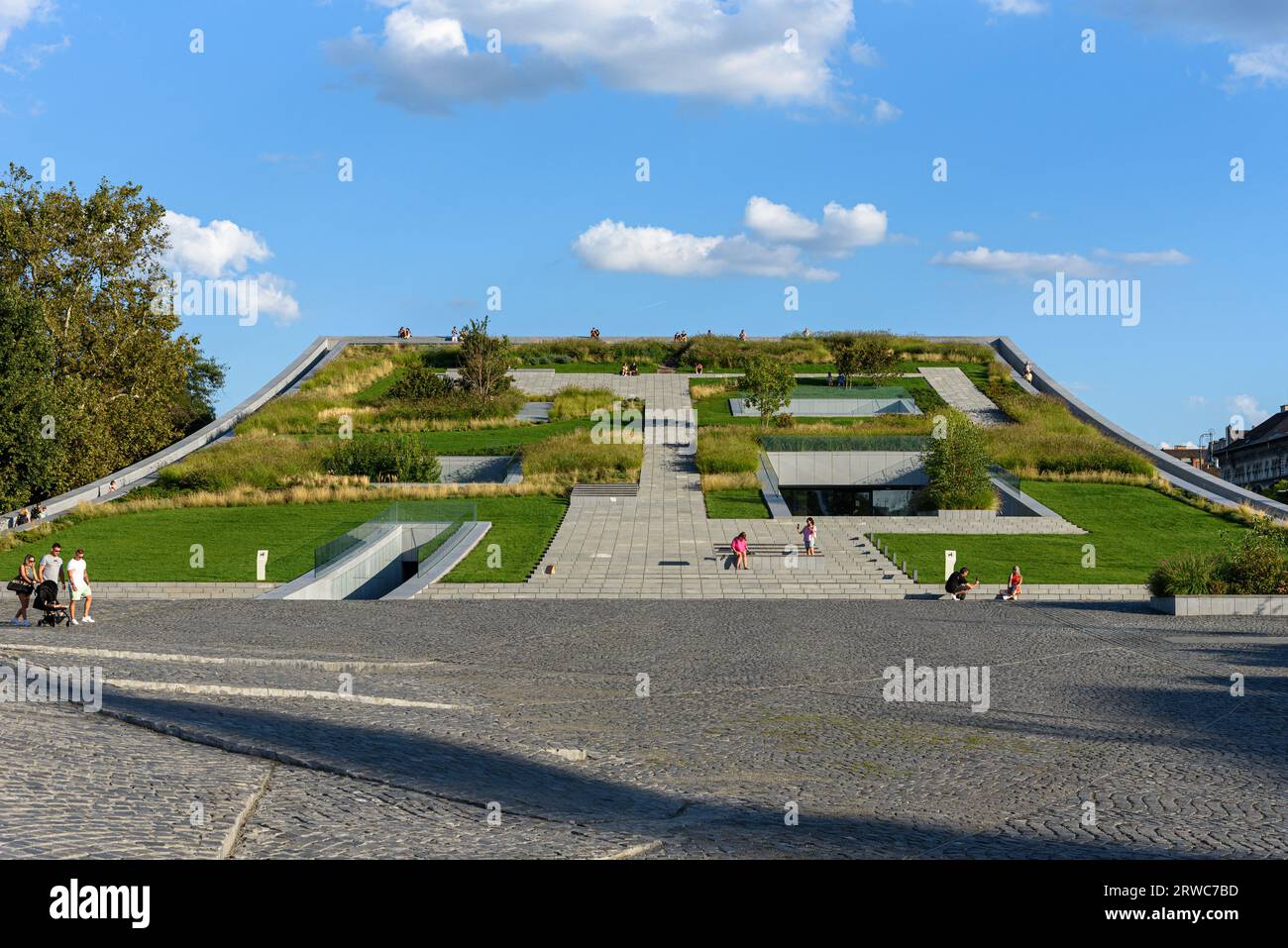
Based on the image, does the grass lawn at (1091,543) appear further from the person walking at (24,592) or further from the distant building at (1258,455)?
the distant building at (1258,455)

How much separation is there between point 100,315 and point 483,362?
64.0 ft

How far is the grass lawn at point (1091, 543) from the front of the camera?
26.8 m

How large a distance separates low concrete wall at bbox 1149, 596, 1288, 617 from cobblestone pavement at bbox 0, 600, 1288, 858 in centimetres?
331

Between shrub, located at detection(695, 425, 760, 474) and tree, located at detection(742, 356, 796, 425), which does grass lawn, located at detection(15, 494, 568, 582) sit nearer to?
shrub, located at detection(695, 425, 760, 474)

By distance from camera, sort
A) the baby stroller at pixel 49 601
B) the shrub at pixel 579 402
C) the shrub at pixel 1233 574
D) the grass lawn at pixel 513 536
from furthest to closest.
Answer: the shrub at pixel 579 402 → the grass lawn at pixel 513 536 → the shrub at pixel 1233 574 → the baby stroller at pixel 49 601

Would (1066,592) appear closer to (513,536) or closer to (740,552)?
(740,552)

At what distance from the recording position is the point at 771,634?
18219 mm

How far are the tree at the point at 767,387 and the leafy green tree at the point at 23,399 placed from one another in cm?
2863

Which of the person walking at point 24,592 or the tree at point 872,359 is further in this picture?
the tree at point 872,359

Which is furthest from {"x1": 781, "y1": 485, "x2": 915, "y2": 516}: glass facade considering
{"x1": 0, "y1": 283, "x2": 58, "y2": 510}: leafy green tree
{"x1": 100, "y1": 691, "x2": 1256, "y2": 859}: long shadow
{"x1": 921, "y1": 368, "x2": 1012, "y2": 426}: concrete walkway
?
{"x1": 100, "y1": 691, "x2": 1256, "y2": 859}: long shadow

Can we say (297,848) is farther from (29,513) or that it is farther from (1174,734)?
(29,513)

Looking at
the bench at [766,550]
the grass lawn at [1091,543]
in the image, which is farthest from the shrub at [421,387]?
the grass lawn at [1091,543]

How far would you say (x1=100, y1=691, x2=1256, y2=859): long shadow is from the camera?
270 inches

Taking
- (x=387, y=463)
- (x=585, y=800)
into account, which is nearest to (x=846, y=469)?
(x=387, y=463)
